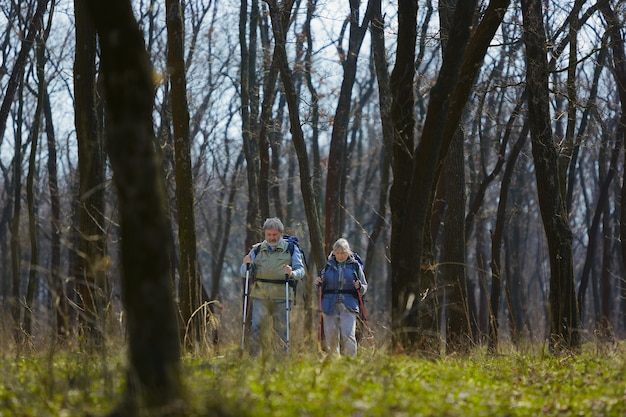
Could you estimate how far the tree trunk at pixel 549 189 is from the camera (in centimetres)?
1334

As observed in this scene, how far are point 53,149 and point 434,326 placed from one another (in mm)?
14803

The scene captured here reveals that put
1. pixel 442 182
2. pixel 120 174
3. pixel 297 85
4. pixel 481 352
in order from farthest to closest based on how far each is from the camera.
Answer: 1. pixel 297 85
2. pixel 442 182
3. pixel 481 352
4. pixel 120 174

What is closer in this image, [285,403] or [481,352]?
[285,403]

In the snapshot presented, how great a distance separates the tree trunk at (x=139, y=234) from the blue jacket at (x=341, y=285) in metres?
7.29

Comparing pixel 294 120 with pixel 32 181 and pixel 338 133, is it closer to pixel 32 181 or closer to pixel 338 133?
pixel 338 133

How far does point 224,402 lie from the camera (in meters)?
5.80

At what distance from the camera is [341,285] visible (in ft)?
42.5

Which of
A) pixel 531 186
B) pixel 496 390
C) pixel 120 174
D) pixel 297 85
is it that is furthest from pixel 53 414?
pixel 531 186

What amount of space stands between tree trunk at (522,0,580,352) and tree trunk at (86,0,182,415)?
8.66 m

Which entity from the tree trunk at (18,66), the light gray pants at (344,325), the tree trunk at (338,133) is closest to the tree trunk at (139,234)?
the light gray pants at (344,325)

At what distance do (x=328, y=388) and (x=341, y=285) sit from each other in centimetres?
614

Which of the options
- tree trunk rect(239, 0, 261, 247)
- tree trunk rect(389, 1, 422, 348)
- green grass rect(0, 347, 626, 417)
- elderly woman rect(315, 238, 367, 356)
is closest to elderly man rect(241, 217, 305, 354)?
elderly woman rect(315, 238, 367, 356)

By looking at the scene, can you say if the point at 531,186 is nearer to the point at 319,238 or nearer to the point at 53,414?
the point at 319,238

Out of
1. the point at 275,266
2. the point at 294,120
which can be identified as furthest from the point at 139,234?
the point at 294,120
